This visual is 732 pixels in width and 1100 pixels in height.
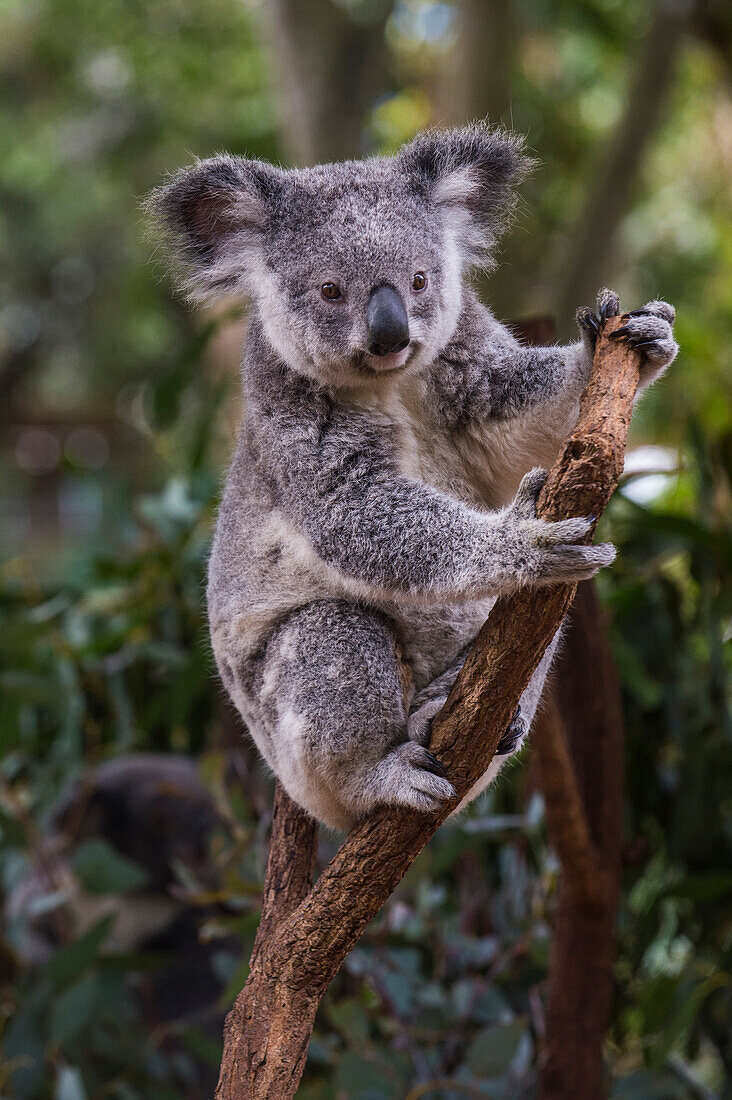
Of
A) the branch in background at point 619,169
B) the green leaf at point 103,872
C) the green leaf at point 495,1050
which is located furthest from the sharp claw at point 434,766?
the branch in background at point 619,169

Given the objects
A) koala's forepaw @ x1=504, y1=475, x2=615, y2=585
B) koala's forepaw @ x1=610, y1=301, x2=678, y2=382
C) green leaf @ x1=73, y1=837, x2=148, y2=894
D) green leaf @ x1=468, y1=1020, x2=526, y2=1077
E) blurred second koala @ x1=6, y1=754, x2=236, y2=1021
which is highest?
koala's forepaw @ x1=610, y1=301, x2=678, y2=382

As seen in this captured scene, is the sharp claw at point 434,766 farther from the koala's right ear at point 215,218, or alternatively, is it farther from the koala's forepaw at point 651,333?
the koala's right ear at point 215,218

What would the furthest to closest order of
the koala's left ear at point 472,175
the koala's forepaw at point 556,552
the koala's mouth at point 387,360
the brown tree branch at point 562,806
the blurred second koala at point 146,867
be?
the blurred second koala at point 146,867 < the brown tree branch at point 562,806 < the koala's left ear at point 472,175 < the koala's mouth at point 387,360 < the koala's forepaw at point 556,552

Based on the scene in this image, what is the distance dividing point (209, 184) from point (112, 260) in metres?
10.6

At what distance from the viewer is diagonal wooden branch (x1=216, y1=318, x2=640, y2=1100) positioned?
1.24 meters

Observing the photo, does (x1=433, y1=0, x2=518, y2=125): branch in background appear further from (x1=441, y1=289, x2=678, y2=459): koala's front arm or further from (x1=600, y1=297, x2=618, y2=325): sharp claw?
(x1=600, y1=297, x2=618, y2=325): sharp claw

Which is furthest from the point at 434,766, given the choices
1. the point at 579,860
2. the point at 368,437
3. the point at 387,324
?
the point at 579,860

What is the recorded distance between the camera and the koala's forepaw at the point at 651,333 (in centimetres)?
131

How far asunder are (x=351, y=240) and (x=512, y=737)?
0.77 m

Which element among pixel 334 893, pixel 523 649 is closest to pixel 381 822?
pixel 334 893

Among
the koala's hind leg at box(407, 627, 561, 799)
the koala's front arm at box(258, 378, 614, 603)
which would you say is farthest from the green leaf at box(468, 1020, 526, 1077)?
the koala's front arm at box(258, 378, 614, 603)

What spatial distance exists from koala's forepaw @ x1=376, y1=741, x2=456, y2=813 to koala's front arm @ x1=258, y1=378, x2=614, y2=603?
22cm

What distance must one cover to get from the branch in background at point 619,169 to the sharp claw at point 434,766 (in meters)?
4.05

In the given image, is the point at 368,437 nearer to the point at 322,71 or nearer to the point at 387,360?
the point at 387,360
